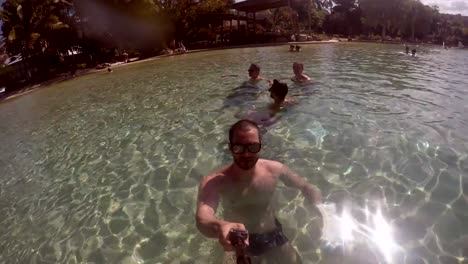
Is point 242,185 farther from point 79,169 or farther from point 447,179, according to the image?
point 79,169

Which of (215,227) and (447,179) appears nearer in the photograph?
(215,227)

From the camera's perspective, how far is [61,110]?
12219 mm

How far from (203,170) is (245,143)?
2872mm

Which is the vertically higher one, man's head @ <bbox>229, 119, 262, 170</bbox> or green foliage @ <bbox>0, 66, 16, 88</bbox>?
man's head @ <bbox>229, 119, 262, 170</bbox>

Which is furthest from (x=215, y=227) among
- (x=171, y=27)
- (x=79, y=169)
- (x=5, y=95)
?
(x=171, y=27)

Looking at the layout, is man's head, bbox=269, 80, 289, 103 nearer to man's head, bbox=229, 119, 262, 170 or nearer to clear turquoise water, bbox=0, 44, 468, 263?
clear turquoise water, bbox=0, 44, 468, 263

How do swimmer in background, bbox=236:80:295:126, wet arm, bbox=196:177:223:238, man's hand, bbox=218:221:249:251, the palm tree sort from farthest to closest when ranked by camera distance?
the palm tree → swimmer in background, bbox=236:80:295:126 → wet arm, bbox=196:177:223:238 → man's hand, bbox=218:221:249:251

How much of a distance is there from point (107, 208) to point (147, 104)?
638cm

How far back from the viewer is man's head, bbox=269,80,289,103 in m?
7.54

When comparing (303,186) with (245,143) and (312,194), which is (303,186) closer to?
(312,194)

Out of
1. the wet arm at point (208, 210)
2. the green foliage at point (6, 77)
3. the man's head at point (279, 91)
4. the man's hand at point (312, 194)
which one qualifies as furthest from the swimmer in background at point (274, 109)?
the green foliage at point (6, 77)

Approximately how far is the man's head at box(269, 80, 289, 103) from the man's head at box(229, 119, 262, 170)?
486 cm

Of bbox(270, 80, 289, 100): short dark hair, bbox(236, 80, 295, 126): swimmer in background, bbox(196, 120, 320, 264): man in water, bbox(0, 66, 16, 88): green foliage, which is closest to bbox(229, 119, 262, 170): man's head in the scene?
bbox(196, 120, 320, 264): man in water

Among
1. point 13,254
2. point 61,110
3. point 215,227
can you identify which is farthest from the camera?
point 61,110
